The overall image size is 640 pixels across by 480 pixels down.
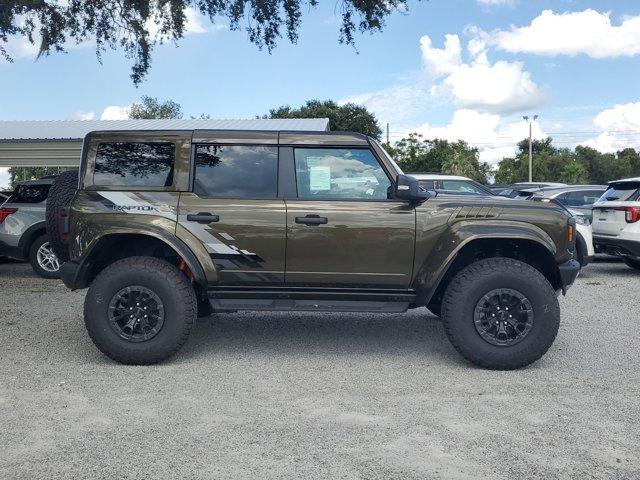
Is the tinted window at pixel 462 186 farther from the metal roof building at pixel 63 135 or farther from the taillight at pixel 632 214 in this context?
the metal roof building at pixel 63 135

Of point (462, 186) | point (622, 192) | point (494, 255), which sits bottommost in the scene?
point (494, 255)

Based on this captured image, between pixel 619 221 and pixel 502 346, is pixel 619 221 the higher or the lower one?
the higher one

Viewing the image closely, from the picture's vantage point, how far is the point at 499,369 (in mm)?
5355

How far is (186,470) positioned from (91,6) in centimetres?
1049

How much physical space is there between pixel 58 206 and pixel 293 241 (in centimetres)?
209

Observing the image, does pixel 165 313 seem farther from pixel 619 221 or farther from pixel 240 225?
pixel 619 221

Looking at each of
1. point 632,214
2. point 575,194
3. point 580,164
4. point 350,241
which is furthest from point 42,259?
point 580,164

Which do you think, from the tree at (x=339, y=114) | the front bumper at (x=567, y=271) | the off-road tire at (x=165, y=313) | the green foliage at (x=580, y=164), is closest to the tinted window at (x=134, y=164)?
the off-road tire at (x=165, y=313)

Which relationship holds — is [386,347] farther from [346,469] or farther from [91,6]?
[91,6]

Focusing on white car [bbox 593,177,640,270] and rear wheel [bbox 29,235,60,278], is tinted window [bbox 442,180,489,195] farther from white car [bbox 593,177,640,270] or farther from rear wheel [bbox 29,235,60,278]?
rear wheel [bbox 29,235,60,278]

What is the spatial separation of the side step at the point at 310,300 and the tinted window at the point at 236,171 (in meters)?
0.81

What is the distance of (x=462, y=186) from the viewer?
12891 millimetres

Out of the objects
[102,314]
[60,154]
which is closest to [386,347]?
[102,314]

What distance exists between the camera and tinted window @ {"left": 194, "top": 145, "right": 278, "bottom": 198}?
5.53 m
